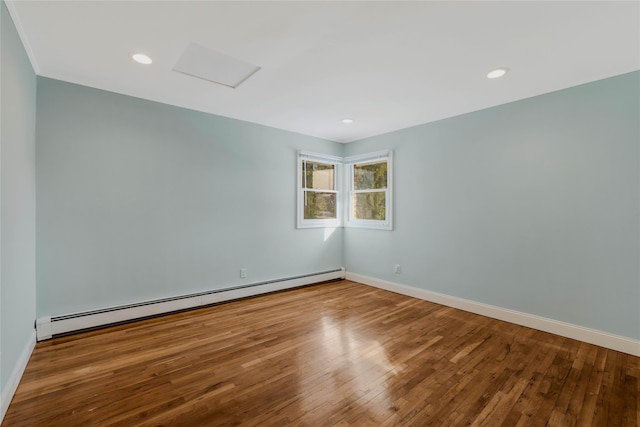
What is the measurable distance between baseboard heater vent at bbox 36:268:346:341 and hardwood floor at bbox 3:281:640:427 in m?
0.12

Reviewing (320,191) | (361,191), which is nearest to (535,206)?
(361,191)

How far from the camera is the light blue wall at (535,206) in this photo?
247 centimetres

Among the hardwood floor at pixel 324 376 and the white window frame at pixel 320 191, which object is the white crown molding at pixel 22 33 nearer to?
the hardwood floor at pixel 324 376

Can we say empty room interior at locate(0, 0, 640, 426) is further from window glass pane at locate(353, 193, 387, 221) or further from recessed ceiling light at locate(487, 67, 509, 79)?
window glass pane at locate(353, 193, 387, 221)

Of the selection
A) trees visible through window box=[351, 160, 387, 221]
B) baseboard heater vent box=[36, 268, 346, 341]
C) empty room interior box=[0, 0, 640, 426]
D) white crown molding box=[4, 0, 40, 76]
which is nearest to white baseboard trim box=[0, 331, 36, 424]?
empty room interior box=[0, 0, 640, 426]

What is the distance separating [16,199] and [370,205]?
3.99 m

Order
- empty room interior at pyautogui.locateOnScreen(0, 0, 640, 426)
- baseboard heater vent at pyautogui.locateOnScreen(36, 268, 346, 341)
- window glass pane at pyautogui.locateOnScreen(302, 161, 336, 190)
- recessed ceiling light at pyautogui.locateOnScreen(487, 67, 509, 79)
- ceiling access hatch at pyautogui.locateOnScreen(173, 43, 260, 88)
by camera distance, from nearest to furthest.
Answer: empty room interior at pyautogui.locateOnScreen(0, 0, 640, 426)
ceiling access hatch at pyautogui.locateOnScreen(173, 43, 260, 88)
recessed ceiling light at pyautogui.locateOnScreen(487, 67, 509, 79)
baseboard heater vent at pyautogui.locateOnScreen(36, 268, 346, 341)
window glass pane at pyautogui.locateOnScreen(302, 161, 336, 190)

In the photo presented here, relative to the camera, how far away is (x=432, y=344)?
8.43ft

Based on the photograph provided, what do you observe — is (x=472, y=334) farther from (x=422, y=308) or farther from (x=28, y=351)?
(x=28, y=351)

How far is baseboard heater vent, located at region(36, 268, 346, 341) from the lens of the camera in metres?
2.65

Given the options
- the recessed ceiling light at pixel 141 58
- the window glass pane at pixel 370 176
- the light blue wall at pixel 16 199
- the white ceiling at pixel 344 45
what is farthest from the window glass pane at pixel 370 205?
the light blue wall at pixel 16 199

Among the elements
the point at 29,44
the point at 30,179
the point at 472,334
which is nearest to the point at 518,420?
the point at 472,334

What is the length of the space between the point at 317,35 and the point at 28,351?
325 cm

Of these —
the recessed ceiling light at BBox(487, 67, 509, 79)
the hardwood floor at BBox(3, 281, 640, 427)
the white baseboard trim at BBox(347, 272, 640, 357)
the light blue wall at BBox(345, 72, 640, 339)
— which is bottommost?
the hardwood floor at BBox(3, 281, 640, 427)
